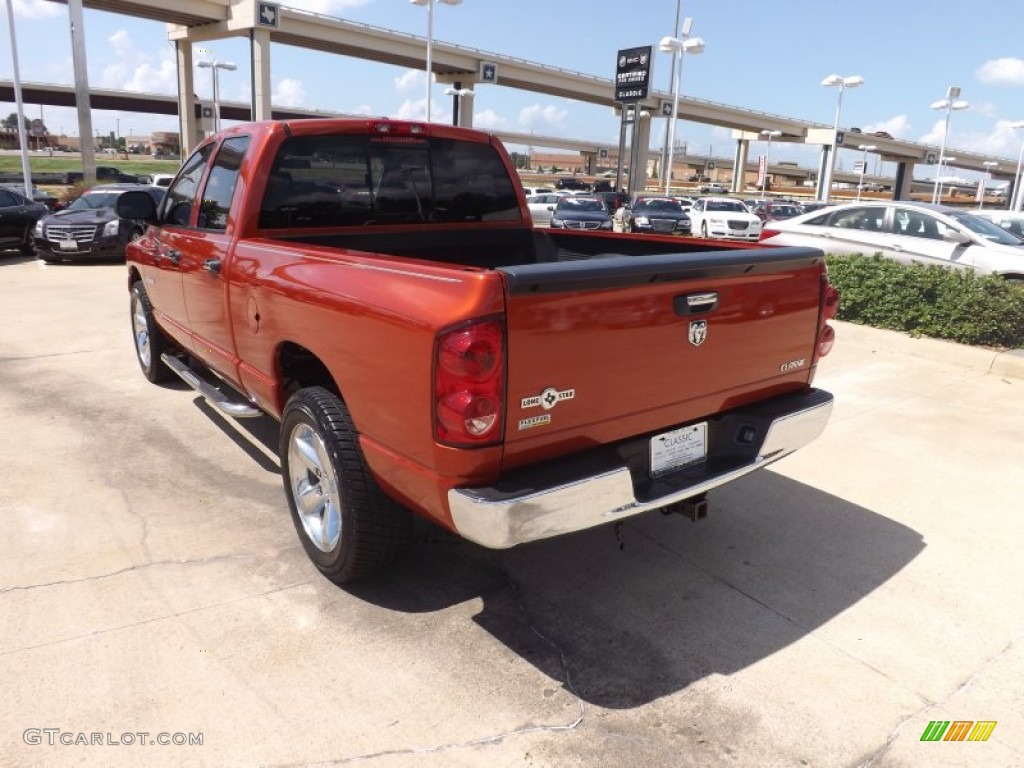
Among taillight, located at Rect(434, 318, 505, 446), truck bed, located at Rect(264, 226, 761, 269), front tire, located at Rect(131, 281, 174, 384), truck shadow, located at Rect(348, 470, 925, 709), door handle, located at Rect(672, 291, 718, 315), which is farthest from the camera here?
front tire, located at Rect(131, 281, 174, 384)

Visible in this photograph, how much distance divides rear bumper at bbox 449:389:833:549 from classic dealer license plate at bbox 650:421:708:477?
37 mm

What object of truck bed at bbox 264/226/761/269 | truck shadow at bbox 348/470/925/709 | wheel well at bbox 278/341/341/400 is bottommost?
truck shadow at bbox 348/470/925/709

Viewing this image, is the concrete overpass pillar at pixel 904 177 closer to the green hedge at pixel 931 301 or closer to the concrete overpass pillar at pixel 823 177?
the concrete overpass pillar at pixel 823 177

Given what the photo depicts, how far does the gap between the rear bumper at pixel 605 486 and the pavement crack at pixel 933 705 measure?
1057 mm

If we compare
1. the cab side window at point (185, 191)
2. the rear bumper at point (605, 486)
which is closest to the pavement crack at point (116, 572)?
the rear bumper at point (605, 486)

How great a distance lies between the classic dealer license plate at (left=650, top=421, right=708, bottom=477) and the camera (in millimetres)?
3115

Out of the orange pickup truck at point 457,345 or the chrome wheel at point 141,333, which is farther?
the chrome wheel at point 141,333

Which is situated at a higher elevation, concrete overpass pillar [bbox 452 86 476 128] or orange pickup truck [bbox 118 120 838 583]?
concrete overpass pillar [bbox 452 86 476 128]

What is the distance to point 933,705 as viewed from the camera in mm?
2879

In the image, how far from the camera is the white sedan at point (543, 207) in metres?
27.1

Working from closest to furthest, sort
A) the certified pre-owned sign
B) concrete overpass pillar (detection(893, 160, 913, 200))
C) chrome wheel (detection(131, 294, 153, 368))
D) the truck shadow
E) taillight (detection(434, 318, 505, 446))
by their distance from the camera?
taillight (detection(434, 318, 505, 446))
the truck shadow
chrome wheel (detection(131, 294, 153, 368))
the certified pre-owned sign
concrete overpass pillar (detection(893, 160, 913, 200))

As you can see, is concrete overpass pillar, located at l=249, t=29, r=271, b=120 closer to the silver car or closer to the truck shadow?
the silver car

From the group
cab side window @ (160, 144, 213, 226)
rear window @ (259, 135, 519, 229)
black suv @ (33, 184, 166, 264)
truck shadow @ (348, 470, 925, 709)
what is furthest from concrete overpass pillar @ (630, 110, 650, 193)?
truck shadow @ (348, 470, 925, 709)

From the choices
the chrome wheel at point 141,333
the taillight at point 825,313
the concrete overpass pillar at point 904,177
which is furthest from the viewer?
the concrete overpass pillar at point 904,177
